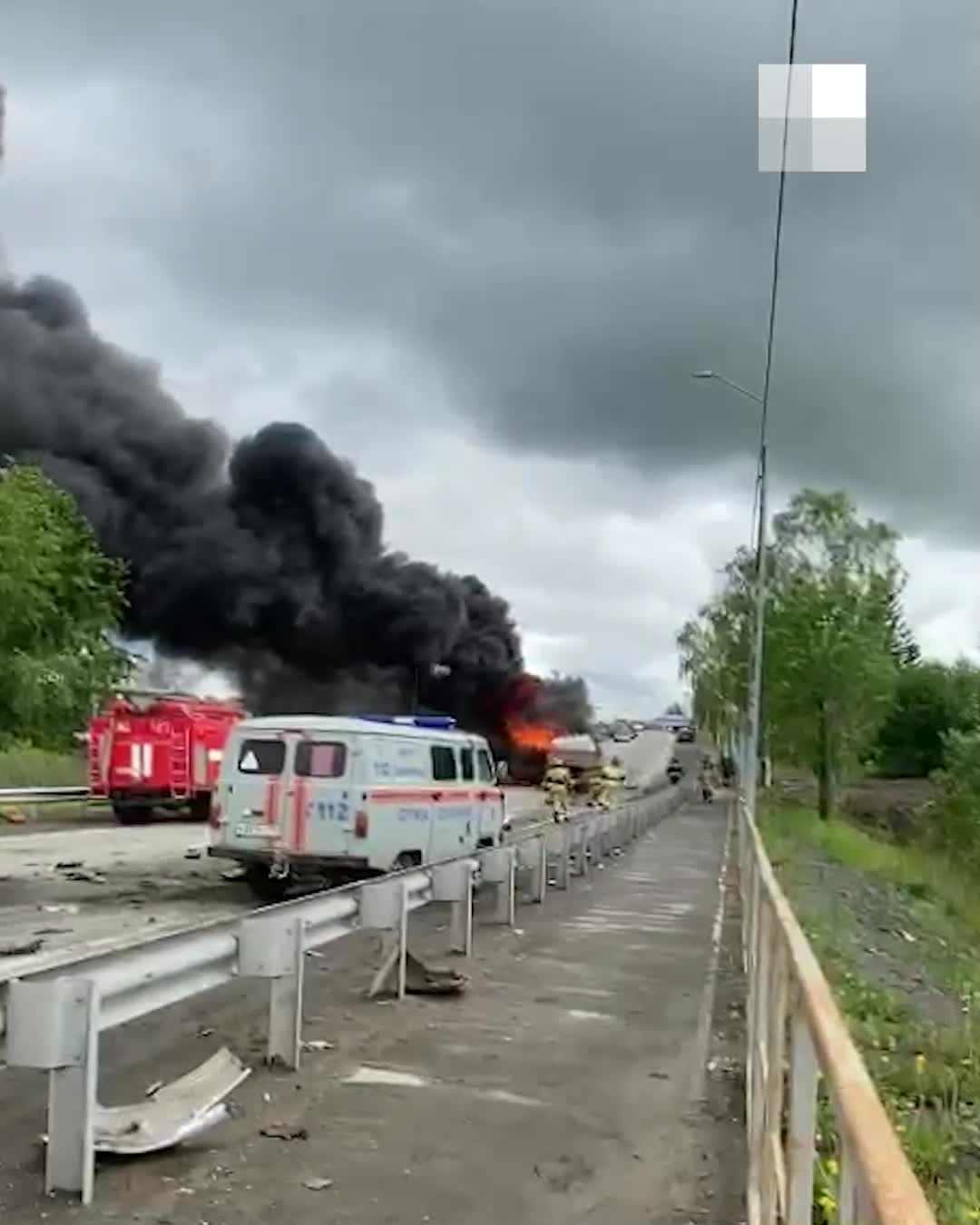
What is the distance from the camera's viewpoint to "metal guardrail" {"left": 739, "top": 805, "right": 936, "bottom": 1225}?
2.02 meters

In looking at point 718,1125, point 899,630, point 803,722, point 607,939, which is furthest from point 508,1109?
point 899,630

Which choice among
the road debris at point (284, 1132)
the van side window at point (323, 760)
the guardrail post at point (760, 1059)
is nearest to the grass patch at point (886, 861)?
the van side window at point (323, 760)

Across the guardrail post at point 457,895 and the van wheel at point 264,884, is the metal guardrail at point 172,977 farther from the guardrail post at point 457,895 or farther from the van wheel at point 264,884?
the van wheel at point 264,884

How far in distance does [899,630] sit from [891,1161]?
54.2m

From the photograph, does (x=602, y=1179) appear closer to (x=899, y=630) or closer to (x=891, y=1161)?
(x=891, y=1161)

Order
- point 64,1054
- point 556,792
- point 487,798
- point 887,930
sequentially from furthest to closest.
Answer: point 556,792 → point 887,930 → point 487,798 → point 64,1054

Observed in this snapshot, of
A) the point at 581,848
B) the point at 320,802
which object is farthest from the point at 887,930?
the point at 320,802

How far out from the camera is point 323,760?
594 inches

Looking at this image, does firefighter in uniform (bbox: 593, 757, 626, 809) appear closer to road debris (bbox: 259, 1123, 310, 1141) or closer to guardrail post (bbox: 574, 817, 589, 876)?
guardrail post (bbox: 574, 817, 589, 876)

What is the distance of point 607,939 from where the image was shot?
13.4 metres

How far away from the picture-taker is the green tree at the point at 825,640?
50.2 m

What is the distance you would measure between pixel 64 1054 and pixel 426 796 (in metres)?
10.7

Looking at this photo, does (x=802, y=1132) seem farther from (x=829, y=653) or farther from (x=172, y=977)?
(x=829, y=653)

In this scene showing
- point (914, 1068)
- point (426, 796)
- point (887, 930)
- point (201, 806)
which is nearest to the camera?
point (914, 1068)
